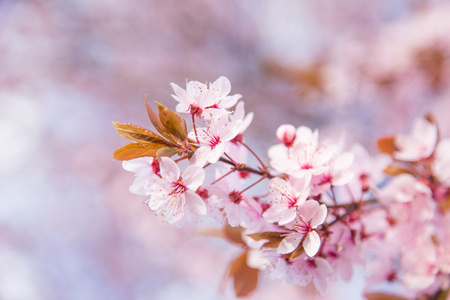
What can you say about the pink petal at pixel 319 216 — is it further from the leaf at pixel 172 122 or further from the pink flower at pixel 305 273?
the leaf at pixel 172 122

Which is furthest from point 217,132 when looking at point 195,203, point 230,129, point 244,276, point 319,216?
point 244,276

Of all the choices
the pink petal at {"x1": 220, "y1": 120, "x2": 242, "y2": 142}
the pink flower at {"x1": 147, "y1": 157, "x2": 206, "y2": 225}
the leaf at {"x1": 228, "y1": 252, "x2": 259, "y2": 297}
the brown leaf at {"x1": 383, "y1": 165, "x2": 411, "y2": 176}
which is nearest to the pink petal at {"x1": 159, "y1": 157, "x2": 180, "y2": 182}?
the pink flower at {"x1": 147, "y1": 157, "x2": 206, "y2": 225}

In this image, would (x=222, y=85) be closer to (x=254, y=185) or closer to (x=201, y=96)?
(x=201, y=96)

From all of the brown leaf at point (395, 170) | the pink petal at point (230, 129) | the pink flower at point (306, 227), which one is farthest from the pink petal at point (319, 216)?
the brown leaf at point (395, 170)

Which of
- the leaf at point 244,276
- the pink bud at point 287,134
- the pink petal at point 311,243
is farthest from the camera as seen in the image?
the leaf at point 244,276

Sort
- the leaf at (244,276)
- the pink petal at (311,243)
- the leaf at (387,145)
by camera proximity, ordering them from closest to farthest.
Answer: the pink petal at (311,243), the leaf at (244,276), the leaf at (387,145)

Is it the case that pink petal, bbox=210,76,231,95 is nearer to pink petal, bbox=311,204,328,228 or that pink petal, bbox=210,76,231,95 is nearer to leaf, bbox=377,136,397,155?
pink petal, bbox=311,204,328,228
